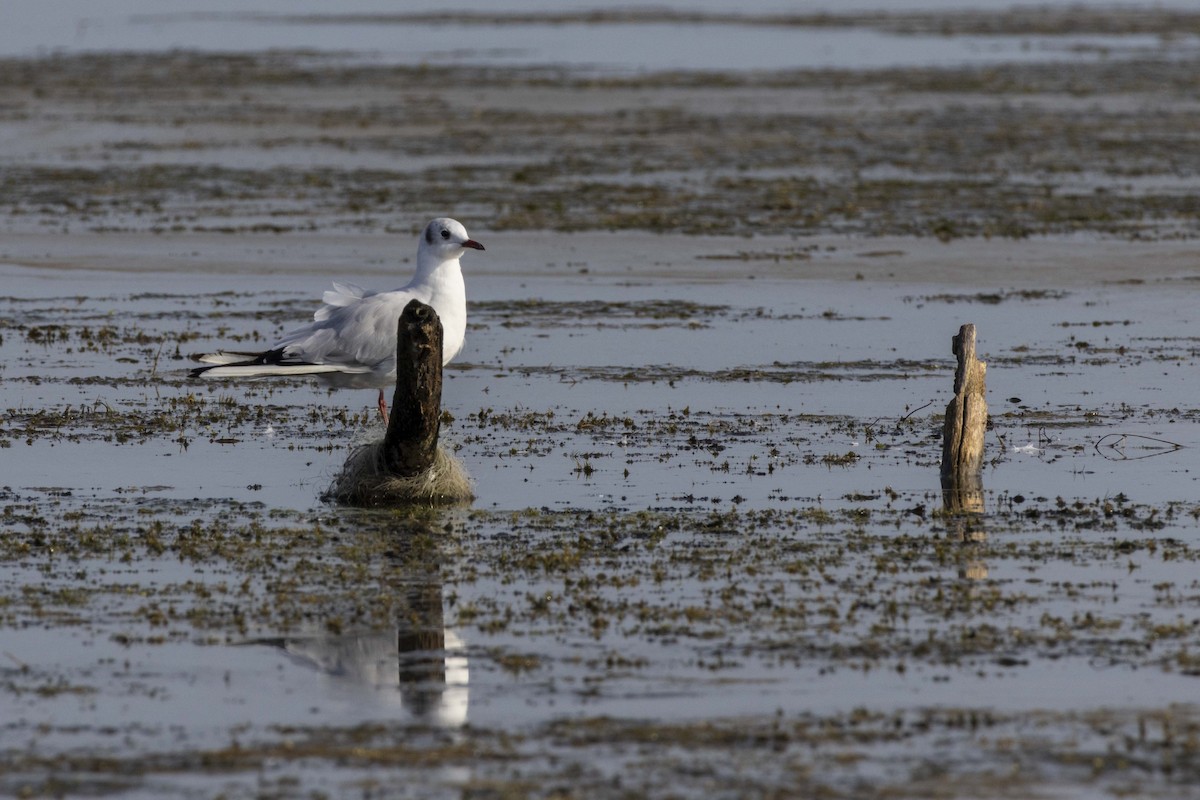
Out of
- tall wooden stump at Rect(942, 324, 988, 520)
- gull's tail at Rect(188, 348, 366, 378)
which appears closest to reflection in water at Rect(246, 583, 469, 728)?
gull's tail at Rect(188, 348, 366, 378)

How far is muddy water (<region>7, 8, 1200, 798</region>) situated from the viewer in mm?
7219

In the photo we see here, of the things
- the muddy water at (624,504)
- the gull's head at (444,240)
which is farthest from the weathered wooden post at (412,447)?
the gull's head at (444,240)

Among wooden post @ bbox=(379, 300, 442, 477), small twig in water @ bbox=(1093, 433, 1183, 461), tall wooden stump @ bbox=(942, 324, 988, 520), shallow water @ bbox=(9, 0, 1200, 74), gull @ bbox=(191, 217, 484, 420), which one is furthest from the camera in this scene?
shallow water @ bbox=(9, 0, 1200, 74)

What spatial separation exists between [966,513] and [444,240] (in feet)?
11.2

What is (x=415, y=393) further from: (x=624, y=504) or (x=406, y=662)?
(x=406, y=662)

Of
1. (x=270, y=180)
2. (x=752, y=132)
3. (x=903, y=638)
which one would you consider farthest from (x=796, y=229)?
(x=903, y=638)

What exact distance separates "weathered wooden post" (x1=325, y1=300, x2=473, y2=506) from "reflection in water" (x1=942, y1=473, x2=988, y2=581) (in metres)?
2.66

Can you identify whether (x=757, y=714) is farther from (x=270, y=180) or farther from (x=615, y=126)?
(x=615, y=126)

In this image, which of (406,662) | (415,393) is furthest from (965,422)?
(406,662)

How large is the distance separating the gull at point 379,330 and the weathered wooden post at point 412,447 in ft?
1.98

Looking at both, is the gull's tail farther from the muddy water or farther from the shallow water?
the shallow water

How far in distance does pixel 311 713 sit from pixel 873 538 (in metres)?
3.64

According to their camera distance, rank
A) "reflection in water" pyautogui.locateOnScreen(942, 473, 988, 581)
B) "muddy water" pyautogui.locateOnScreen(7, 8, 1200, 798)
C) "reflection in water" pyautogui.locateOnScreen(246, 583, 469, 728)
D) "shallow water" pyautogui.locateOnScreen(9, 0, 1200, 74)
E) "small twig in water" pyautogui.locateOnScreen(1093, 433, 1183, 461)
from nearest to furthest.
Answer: "muddy water" pyautogui.locateOnScreen(7, 8, 1200, 798), "reflection in water" pyautogui.locateOnScreen(246, 583, 469, 728), "reflection in water" pyautogui.locateOnScreen(942, 473, 988, 581), "small twig in water" pyautogui.locateOnScreen(1093, 433, 1183, 461), "shallow water" pyautogui.locateOnScreen(9, 0, 1200, 74)

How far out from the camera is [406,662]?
820cm
